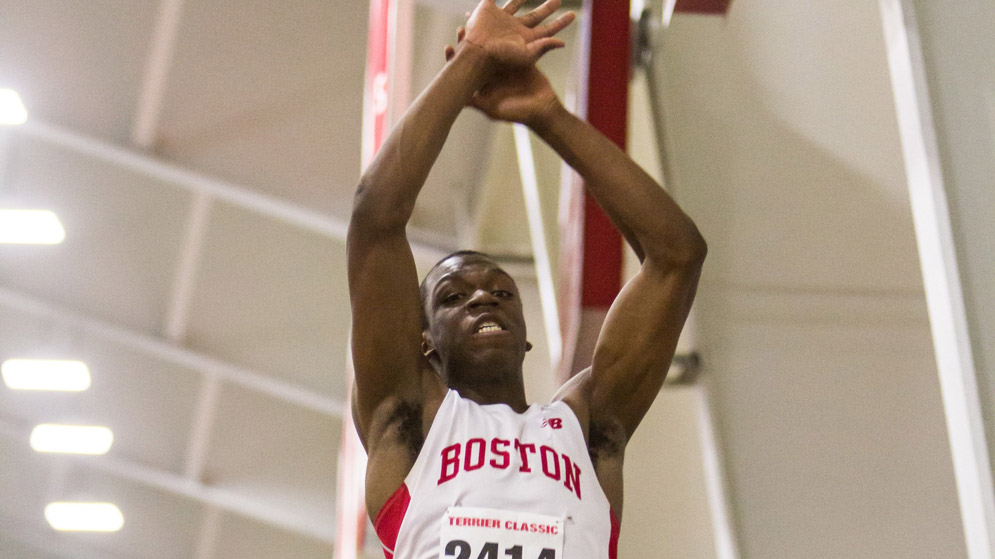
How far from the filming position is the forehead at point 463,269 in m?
2.35

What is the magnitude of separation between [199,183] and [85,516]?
5.98 metres

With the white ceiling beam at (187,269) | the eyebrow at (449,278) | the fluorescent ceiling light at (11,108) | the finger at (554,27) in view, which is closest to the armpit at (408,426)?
the eyebrow at (449,278)

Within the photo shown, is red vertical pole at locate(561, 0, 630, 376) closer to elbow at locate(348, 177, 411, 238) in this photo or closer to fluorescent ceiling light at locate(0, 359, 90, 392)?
elbow at locate(348, 177, 411, 238)

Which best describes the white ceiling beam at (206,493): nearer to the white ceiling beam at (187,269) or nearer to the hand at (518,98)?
the white ceiling beam at (187,269)

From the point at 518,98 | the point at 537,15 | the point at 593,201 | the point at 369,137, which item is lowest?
the point at 518,98

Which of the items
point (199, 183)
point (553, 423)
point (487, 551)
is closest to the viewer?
point (487, 551)

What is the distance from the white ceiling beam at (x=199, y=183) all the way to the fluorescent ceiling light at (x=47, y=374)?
2181mm

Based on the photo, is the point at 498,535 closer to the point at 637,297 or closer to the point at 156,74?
the point at 637,297

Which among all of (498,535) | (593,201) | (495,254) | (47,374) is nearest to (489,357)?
(498,535)

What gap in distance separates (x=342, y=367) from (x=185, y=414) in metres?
1.82

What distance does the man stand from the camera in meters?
2.00

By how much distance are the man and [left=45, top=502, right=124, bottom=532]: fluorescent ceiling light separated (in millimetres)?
11592

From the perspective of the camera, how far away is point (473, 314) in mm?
2270

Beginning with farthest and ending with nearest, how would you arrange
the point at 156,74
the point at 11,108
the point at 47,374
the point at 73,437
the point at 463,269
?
1. the point at 73,437
2. the point at 47,374
3. the point at 11,108
4. the point at 156,74
5. the point at 463,269
